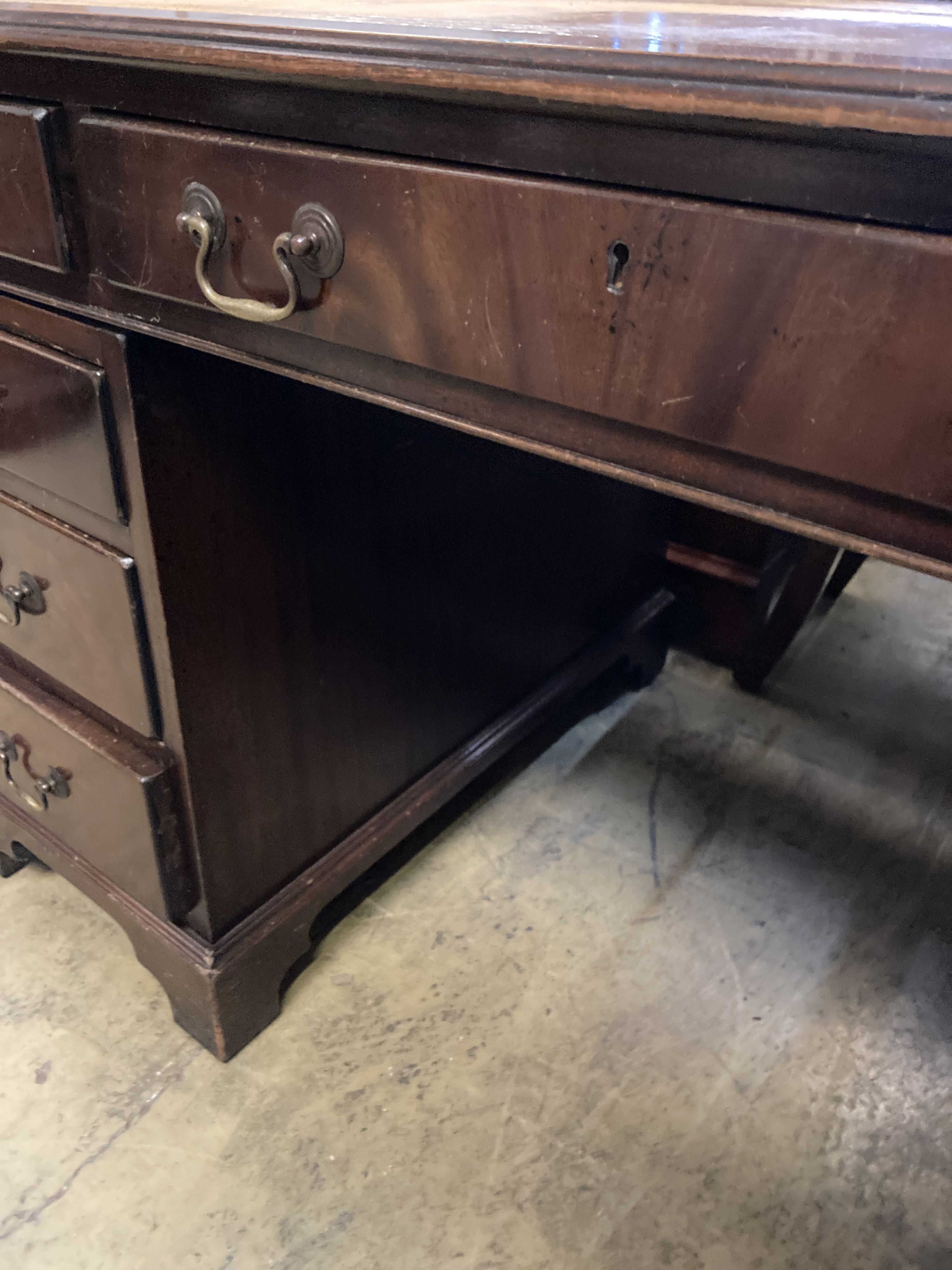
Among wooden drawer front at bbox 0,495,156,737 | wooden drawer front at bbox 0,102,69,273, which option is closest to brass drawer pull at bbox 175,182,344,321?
wooden drawer front at bbox 0,102,69,273

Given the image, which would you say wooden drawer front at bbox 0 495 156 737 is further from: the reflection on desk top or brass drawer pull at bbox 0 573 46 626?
the reflection on desk top

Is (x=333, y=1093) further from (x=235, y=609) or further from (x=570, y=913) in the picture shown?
(x=235, y=609)

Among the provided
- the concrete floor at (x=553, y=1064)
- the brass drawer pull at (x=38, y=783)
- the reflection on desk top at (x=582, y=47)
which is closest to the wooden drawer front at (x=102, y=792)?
the brass drawer pull at (x=38, y=783)

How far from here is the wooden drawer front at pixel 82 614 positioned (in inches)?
27.0

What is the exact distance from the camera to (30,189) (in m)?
0.55

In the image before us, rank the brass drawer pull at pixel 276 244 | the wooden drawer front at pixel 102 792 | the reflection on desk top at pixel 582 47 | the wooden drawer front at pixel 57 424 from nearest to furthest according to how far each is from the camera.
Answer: the reflection on desk top at pixel 582 47 < the brass drawer pull at pixel 276 244 < the wooden drawer front at pixel 57 424 < the wooden drawer front at pixel 102 792

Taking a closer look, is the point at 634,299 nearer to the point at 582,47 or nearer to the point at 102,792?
the point at 582,47

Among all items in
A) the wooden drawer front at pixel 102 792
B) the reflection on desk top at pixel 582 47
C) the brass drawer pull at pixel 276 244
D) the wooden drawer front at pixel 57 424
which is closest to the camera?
the reflection on desk top at pixel 582 47

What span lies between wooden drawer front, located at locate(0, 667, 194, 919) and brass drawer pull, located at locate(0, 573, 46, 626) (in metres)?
0.08

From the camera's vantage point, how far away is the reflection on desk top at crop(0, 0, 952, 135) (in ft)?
0.97

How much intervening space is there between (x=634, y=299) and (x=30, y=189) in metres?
0.41

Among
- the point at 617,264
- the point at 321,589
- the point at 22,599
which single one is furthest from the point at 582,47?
the point at 22,599

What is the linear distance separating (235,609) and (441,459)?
0.25 meters

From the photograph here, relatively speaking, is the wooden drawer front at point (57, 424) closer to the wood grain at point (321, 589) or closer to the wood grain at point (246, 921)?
the wood grain at point (321, 589)
